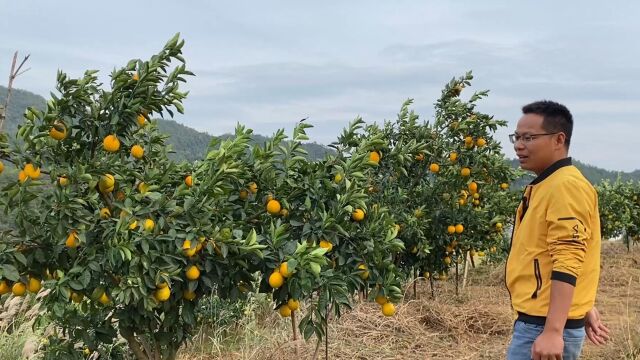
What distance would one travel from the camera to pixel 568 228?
6.98 feet

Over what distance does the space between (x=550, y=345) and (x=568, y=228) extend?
1.41ft

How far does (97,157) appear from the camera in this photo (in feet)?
9.70

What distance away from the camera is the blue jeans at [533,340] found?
229cm

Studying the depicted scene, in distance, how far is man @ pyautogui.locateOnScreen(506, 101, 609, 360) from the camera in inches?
82.8

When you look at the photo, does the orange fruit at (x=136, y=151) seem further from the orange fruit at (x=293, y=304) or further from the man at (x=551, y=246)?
the man at (x=551, y=246)

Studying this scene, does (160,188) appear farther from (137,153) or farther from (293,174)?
(293,174)

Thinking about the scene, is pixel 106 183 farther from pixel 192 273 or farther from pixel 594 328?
pixel 594 328

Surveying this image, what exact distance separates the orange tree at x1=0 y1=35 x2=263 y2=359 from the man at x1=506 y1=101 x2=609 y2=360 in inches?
48.2

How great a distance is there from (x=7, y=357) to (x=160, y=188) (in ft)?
9.34

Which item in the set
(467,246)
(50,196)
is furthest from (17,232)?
(467,246)

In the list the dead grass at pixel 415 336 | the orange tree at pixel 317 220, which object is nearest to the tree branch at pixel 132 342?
the orange tree at pixel 317 220

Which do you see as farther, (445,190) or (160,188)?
(445,190)

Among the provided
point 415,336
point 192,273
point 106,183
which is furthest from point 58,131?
point 415,336

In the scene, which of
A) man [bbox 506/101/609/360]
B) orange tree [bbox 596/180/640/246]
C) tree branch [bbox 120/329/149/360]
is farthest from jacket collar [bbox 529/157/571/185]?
orange tree [bbox 596/180/640/246]
